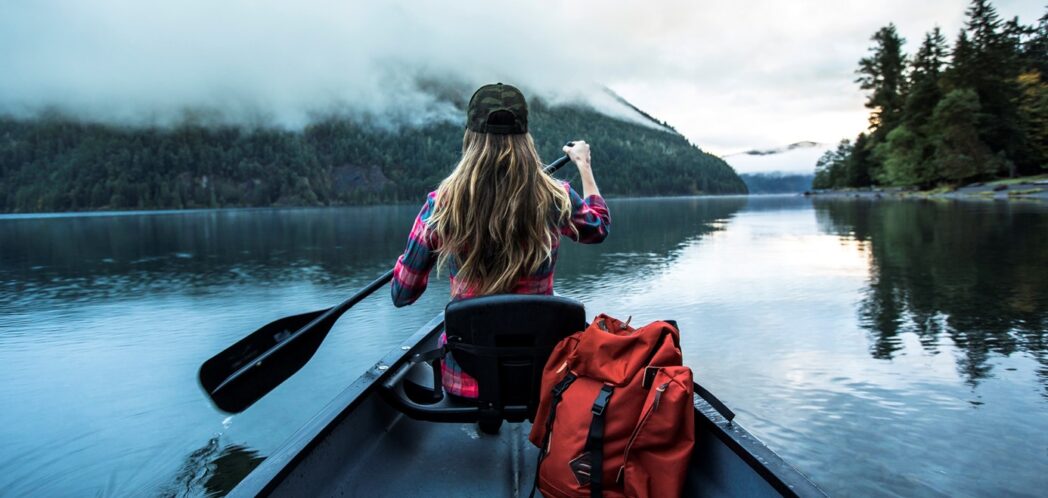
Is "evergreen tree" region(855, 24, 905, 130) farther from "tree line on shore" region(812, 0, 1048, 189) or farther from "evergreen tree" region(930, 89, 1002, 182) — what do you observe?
"evergreen tree" region(930, 89, 1002, 182)

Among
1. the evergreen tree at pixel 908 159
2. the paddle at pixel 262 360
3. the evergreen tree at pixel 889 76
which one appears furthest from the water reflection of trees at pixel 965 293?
the evergreen tree at pixel 889 76

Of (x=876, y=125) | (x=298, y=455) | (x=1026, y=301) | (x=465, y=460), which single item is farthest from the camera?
(x=876, y=125)

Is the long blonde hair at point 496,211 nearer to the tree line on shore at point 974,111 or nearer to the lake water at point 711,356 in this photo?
the lake water at point 711,356

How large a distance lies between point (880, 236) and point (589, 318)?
1764 cm

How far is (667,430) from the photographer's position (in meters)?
2.25

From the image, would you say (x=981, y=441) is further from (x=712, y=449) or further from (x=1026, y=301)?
(x=1026, y=301)

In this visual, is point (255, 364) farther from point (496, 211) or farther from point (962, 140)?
point (962, 140)

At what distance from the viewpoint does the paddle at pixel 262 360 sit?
167 inches

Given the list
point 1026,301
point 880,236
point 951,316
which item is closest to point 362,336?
point 951,316

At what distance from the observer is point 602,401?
228 centimetres

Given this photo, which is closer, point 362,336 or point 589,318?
point 362,336

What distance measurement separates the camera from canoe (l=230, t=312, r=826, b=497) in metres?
2.37

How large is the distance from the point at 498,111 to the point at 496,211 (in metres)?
0.46

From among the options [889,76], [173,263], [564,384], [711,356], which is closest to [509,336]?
[564,384]
